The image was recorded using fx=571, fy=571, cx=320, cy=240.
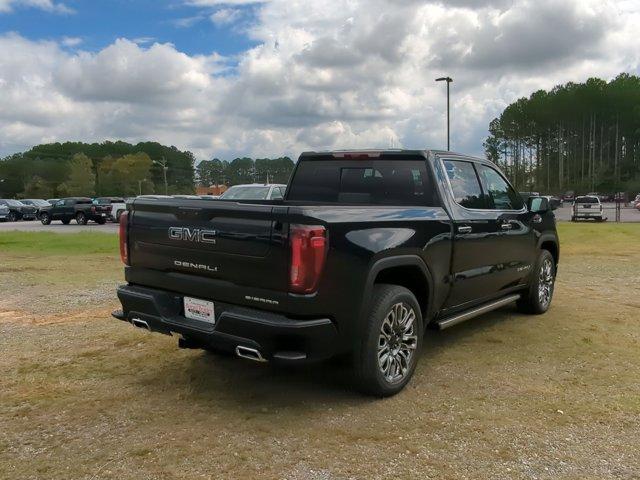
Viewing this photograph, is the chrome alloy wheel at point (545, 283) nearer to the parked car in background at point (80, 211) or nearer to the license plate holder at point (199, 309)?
the license plate holder at point (199, 309)

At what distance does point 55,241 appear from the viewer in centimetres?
1753

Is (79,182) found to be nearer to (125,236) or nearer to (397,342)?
(125,236)

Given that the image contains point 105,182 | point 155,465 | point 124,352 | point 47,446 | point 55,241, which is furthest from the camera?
point 105,182

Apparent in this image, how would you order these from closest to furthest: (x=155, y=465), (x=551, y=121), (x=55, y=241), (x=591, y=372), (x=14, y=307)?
(x=155, y=465) → (x=591, y=372) → (x=14, y=307) → (x=55, y=241) → (x=551, y=121)

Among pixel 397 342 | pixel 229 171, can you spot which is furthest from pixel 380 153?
pixel 229 171

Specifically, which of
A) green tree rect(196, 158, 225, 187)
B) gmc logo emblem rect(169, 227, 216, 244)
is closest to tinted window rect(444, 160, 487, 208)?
gmc logo emblem rect(169, 227, 216, 244)

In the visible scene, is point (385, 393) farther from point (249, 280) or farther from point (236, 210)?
point (236, 210)

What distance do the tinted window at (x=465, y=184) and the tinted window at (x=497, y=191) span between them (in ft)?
0.62

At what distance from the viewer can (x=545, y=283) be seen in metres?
6.89

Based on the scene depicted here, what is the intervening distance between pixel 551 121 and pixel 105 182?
3083 inches

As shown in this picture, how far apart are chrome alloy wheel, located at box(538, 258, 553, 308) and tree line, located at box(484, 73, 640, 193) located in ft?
254

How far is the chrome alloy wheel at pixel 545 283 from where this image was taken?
6770 millimetres

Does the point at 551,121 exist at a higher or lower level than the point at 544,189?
higher

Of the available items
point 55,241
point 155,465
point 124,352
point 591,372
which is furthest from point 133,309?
point 55,241
